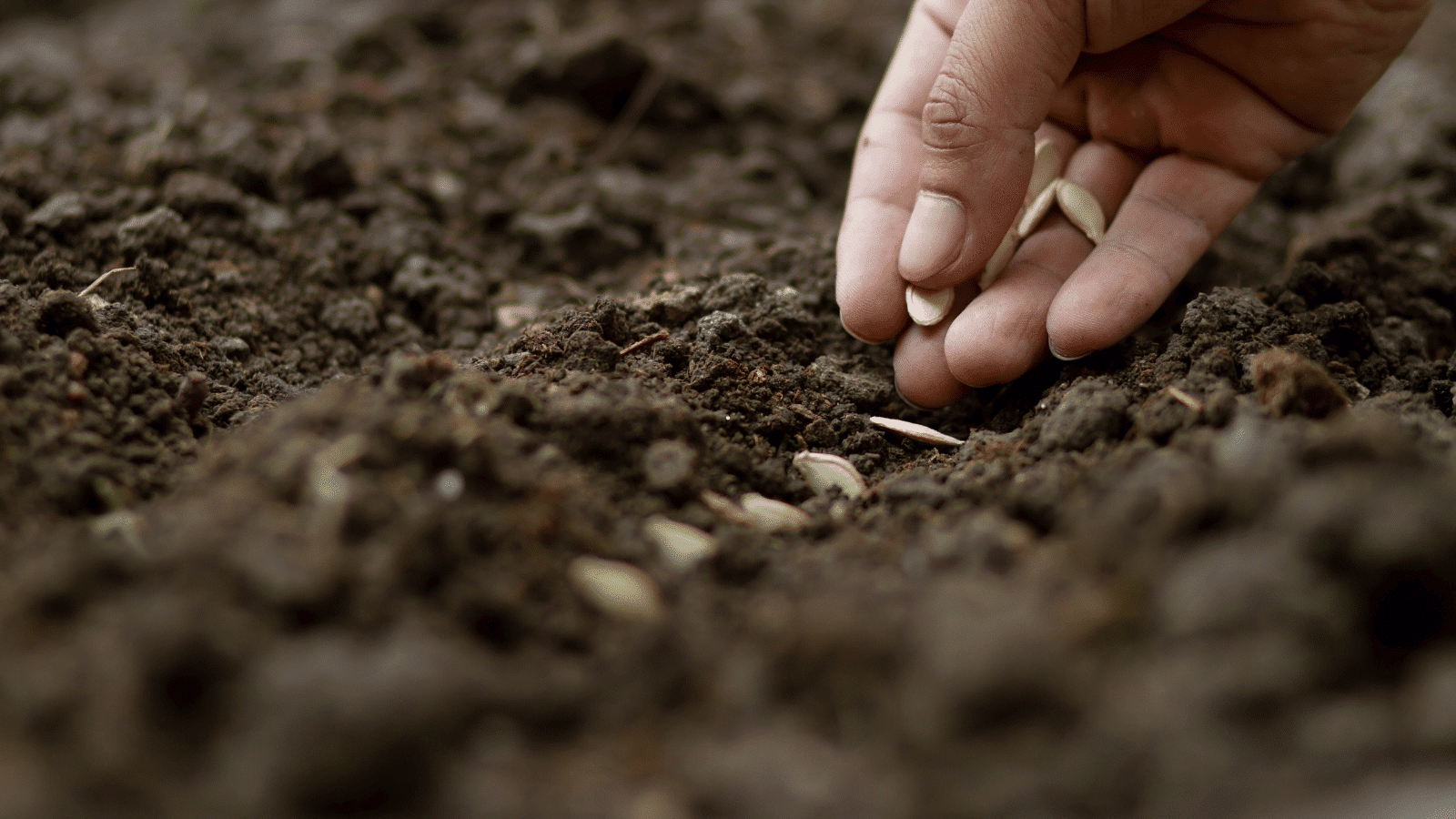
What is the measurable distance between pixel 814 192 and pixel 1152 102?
0.93 m

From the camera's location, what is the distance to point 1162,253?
5.88 feet

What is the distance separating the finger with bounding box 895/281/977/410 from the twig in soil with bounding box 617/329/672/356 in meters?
0.48

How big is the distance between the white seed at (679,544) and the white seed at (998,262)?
0.97 m

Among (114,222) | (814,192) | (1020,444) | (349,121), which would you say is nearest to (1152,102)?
(814,192)

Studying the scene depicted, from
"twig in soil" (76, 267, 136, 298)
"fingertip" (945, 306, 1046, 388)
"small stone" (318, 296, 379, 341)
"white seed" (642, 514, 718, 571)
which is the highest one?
"fingertip" (945, 306, 1046, 388)

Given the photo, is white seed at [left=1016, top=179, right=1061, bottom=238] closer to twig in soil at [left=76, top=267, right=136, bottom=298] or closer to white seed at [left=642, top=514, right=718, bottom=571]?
white seed at [left=642, top=514, right=718, bottom=571]

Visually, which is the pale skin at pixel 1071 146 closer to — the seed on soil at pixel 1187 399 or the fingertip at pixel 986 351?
the fingertip at pixel 986 351

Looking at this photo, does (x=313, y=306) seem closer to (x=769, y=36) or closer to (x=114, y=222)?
(x=114, y=222)

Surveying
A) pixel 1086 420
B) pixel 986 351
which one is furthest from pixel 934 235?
pixel 1086 420

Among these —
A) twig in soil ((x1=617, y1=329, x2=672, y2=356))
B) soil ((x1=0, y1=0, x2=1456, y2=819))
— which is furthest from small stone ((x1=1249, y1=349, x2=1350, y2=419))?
twig in soil ((x1=617, y1=329, x2=672, y2=356))

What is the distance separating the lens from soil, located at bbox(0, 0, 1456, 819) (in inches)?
29.9

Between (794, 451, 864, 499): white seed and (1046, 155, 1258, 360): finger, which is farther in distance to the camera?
(1046, 155, 1258, 360): finger

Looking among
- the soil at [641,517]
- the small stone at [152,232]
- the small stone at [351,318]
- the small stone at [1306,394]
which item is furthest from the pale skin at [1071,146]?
the small stone at [152,232]

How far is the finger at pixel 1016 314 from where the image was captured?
5.44 feet
